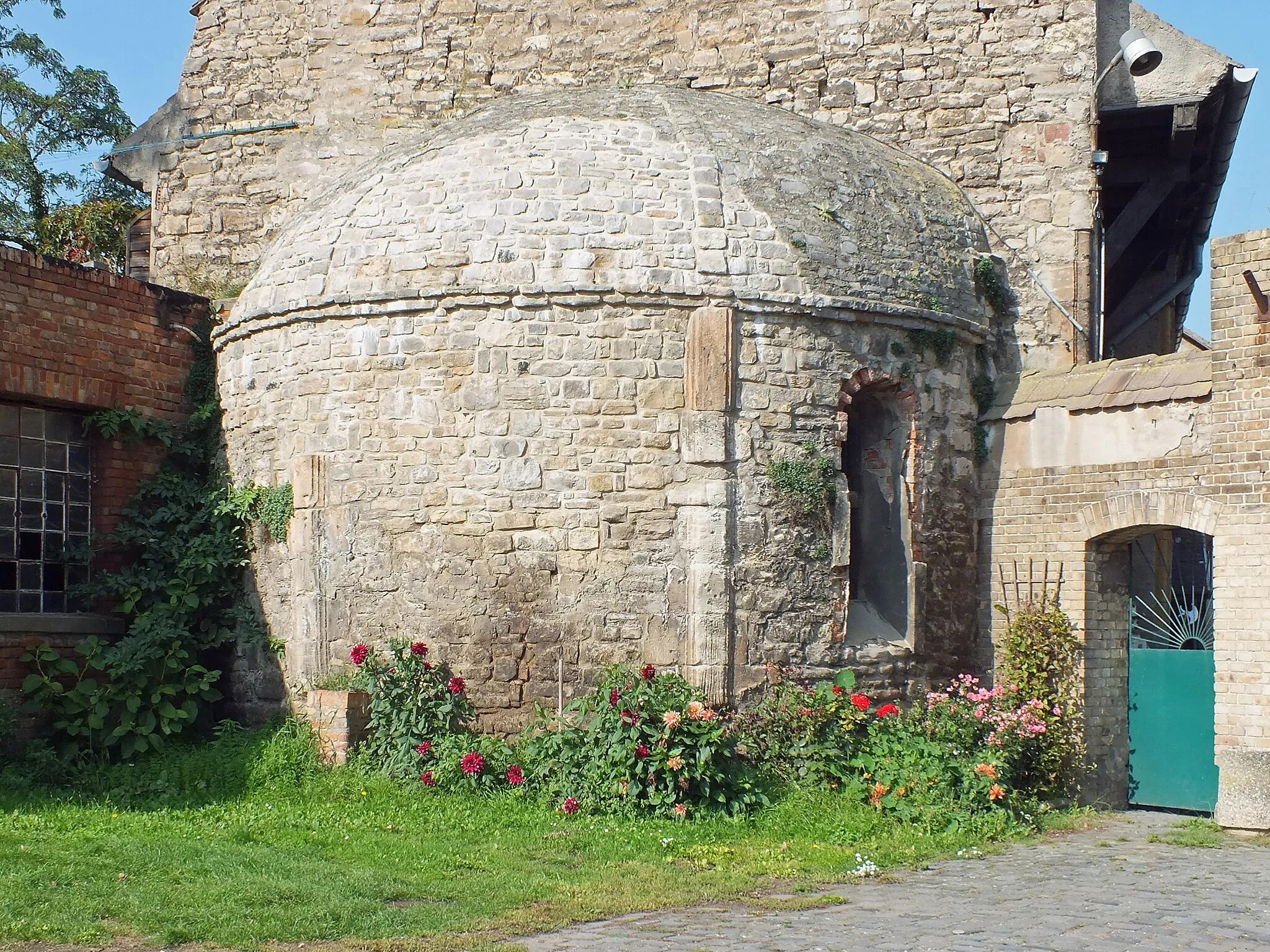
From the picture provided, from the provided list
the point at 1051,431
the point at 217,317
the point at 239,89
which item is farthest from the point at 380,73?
the point at 1051,431

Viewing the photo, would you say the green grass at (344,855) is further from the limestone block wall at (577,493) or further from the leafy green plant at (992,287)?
the leafy green plant at (992,287)

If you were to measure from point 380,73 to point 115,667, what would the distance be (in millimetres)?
6208

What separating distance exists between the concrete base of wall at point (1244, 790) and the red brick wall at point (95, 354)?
867 centimetres

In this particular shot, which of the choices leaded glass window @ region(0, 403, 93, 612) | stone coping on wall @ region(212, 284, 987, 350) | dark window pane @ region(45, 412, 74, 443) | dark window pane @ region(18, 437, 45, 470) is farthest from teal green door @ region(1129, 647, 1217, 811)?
dark window pane @ region(18, 437, 45, 470)

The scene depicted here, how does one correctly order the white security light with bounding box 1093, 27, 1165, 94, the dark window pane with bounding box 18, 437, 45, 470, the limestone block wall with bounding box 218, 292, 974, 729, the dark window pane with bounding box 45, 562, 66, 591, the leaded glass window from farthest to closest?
the white security light with bounding box 1093, 27, 1165, 94 → the dark window pane with bounding box 45, 562, 66, 591 → the dark window pane with bounding box 18, 437, 45, 470 → the leaded glass window → the limestone block wall with bounding box 218, 292, 974, 729

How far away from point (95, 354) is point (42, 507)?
1.31m

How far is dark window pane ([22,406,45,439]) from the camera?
35.2 feet

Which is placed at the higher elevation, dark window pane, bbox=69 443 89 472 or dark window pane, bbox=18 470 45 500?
dark window pane, bbox=69 443 89 472

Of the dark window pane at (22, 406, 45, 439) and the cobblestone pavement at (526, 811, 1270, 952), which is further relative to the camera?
the dark window pane at (22, 406, 45, 439)

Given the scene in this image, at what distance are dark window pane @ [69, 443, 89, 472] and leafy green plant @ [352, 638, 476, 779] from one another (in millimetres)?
3030

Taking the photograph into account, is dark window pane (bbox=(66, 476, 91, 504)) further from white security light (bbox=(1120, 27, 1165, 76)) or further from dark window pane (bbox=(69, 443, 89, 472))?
white security light (bbox=(1120, 27, 1165, 76))

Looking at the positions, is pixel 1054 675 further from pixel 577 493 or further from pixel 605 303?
pixel 605 303

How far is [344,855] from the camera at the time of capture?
7.91 meters

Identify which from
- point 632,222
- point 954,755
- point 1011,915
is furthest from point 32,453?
point 1011,915
